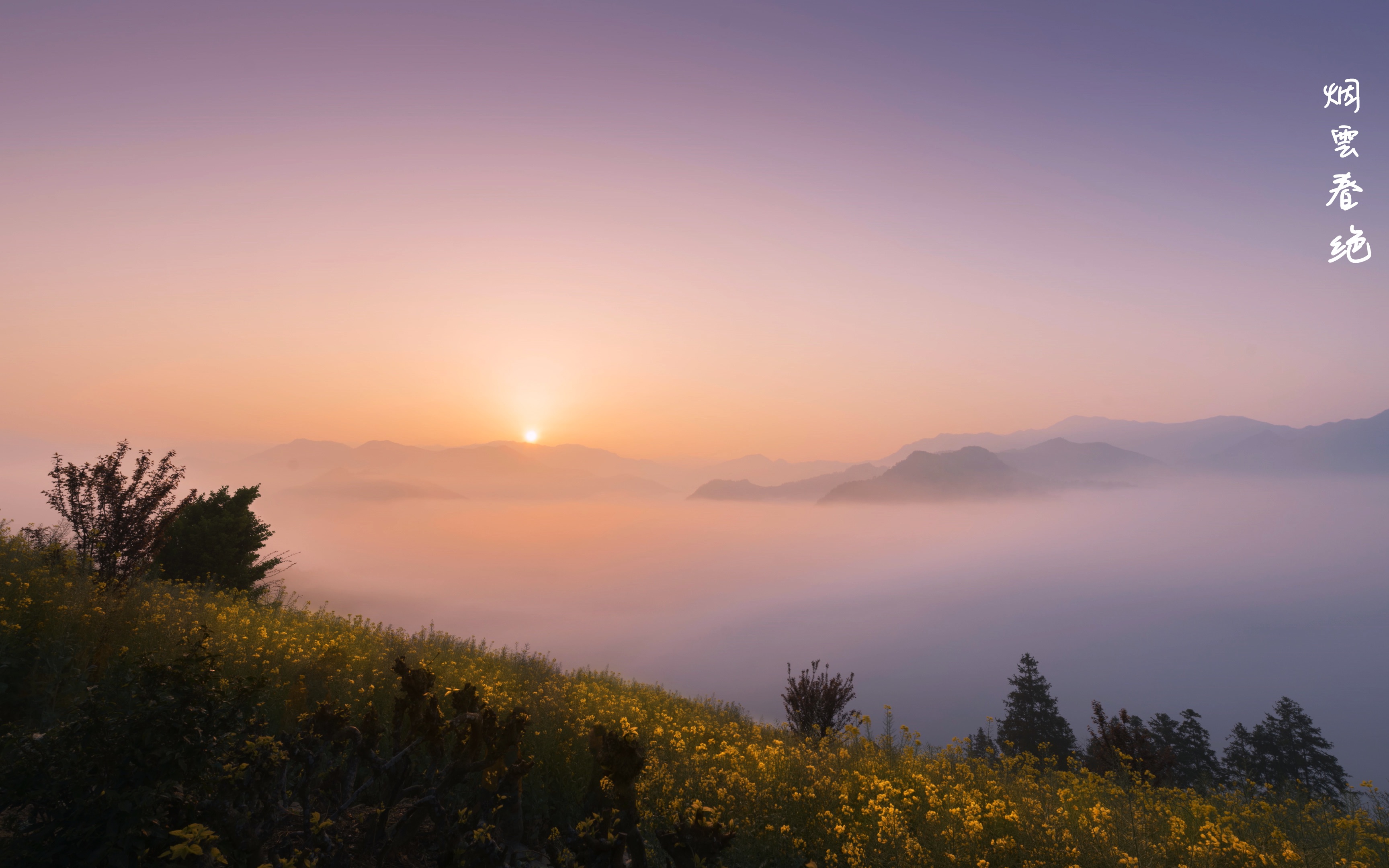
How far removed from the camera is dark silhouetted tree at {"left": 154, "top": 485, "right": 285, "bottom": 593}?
18.1 metres

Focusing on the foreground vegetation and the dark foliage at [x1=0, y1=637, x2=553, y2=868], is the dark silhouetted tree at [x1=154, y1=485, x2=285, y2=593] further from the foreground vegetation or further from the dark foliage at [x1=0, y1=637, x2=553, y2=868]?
the dark foliage at [x1=0, y1=637, x2=553, y2=868]

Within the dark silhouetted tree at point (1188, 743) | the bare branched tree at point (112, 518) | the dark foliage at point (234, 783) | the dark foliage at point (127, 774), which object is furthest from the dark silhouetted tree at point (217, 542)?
the dark silhouetted tree at point (1188, 743)

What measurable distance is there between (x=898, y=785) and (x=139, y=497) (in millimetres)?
16827

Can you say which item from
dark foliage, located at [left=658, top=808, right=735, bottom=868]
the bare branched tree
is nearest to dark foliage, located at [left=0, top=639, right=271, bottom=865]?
dark foliage, located at [left=658, top=808, right=735, bottom=868]

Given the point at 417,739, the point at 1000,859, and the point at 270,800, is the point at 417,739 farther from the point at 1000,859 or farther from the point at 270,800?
the point at 1000,859

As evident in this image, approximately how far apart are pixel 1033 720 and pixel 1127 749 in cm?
3324

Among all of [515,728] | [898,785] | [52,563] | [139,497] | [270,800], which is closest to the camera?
[270,800]

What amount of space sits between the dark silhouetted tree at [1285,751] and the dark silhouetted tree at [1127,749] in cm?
2355

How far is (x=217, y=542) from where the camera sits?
18.4 meters

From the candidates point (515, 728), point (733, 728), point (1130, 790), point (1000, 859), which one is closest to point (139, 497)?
point (515, 728)

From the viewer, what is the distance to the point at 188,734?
13.4 ft

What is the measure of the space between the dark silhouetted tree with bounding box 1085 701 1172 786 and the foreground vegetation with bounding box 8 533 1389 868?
4825 millimetres

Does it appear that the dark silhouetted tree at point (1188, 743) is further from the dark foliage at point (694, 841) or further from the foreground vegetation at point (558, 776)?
the dark foliage at point (694, 841)

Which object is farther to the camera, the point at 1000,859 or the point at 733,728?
the point at 733,728
